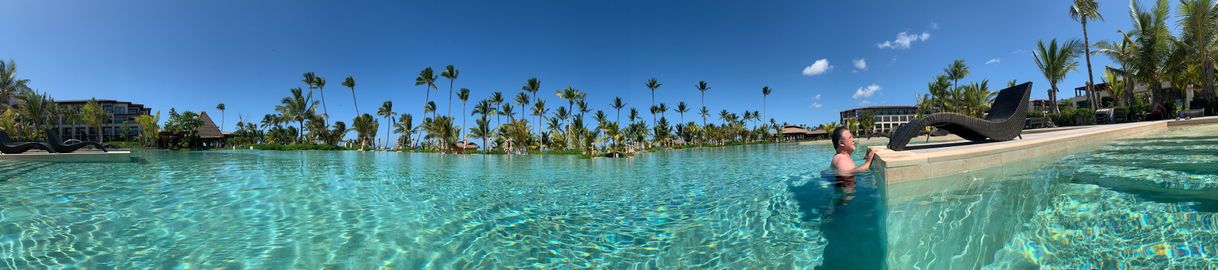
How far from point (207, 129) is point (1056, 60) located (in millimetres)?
87188

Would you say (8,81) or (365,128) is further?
(365,128)

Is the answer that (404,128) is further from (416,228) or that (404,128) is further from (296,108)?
(416,228)

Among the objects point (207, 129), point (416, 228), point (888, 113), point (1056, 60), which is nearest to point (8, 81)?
point (207, 129)

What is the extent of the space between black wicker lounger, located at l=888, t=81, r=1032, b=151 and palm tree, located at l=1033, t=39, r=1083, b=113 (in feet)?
80.1

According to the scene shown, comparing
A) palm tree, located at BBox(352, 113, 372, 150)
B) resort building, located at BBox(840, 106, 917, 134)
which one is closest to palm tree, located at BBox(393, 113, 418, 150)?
palm tree, located at BBox(352, 113, 372, 150)

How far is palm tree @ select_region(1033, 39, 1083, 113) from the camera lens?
87.9ft

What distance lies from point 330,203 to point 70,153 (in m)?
20.4

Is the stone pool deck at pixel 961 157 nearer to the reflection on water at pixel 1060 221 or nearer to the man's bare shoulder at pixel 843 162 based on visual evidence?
the reflection on water at pixel 1060 221

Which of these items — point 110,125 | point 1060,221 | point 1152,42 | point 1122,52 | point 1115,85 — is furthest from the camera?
point 110,125

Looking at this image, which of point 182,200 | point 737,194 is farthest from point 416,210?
point 737,194

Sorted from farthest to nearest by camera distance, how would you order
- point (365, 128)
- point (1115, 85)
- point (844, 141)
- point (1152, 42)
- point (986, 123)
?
1. point (365, 128)
2. point (1115, 85)
3. point (1152, 42)
4. point (986, 123)
5. point (844, 141)

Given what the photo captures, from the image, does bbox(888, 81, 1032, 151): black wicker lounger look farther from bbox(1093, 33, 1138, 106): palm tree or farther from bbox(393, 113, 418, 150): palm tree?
bbox(393, 113, 418, 150): palm tree

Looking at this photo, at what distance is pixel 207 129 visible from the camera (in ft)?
183

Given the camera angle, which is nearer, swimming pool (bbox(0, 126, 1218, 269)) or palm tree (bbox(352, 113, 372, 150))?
swimming pool (bbox(0, 126, 1218, 269))
